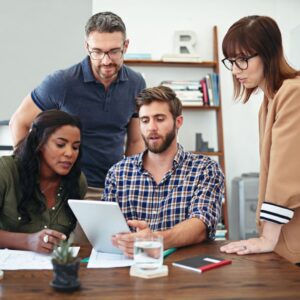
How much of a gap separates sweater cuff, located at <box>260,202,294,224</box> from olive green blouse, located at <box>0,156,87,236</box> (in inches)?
32.1

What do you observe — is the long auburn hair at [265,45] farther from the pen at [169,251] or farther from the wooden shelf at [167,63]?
the wooden shelf at [167,63]

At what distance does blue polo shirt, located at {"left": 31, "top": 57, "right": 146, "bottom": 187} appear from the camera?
2.22 metres

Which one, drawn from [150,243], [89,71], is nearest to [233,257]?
[150,243]

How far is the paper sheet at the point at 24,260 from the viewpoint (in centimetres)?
140

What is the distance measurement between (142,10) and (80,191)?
9.71ft

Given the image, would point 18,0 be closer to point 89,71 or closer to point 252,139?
point 89,71

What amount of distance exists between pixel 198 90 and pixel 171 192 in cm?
273

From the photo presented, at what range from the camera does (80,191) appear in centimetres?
203

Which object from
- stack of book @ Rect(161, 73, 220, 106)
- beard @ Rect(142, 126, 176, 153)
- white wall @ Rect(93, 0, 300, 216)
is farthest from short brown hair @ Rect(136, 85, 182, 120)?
white wall @ Rect(93, 0, 300, 216)

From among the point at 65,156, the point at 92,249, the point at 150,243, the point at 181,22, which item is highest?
the point at 181,22

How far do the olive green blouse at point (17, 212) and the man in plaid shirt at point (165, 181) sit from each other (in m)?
0.19

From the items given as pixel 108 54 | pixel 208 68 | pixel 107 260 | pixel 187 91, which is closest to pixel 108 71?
pixel 108 54

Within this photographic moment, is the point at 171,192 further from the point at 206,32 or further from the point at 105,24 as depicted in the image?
the point at 206,32

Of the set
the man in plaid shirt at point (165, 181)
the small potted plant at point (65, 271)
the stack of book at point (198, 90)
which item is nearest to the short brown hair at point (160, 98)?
the man in plaid shirt at point (165, 181)
